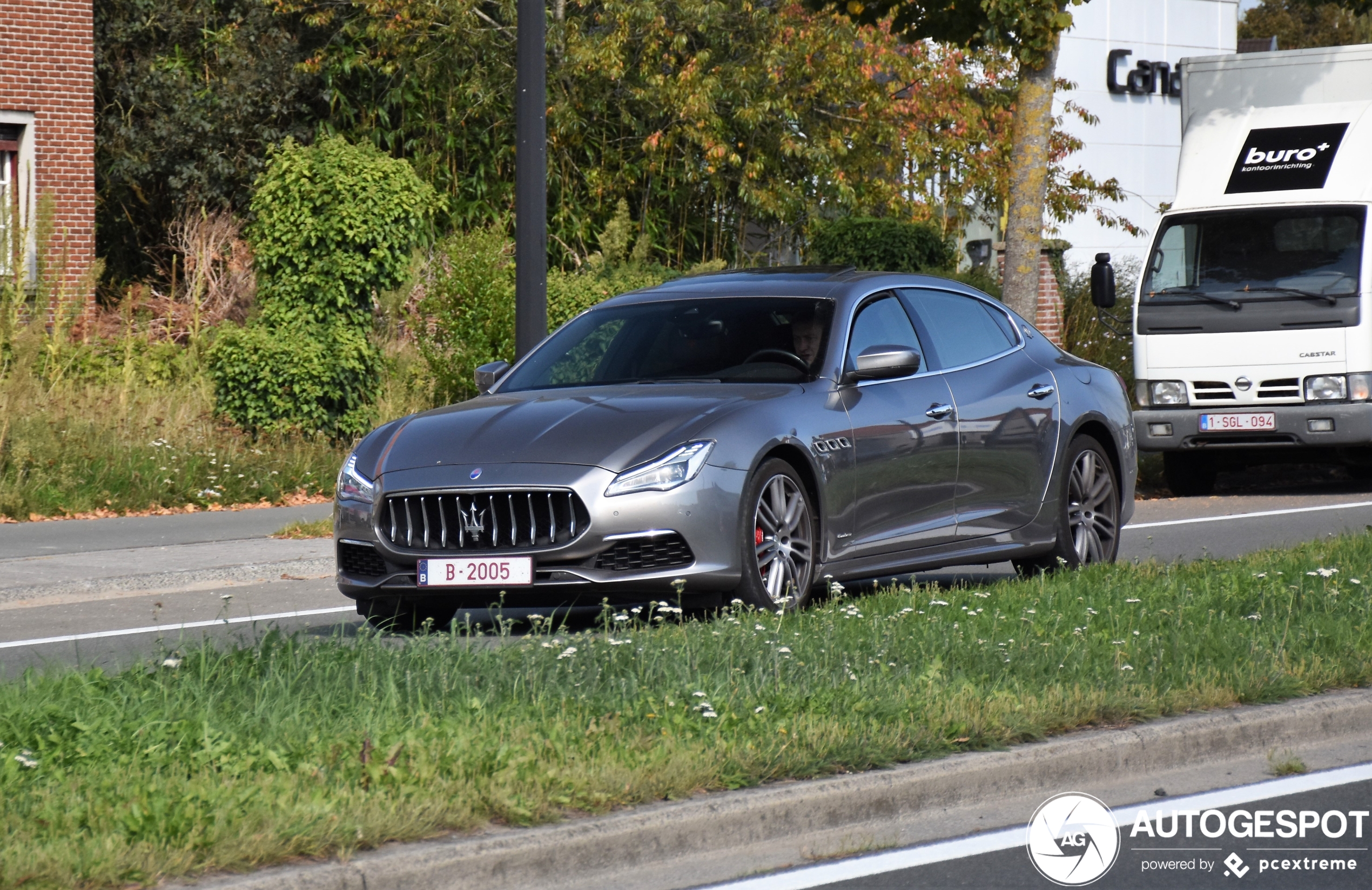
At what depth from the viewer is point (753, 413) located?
8.30 m

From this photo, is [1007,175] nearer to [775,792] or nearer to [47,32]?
[47,32]

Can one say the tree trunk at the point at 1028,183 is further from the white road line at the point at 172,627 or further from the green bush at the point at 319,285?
the white road line at the point at 172,627

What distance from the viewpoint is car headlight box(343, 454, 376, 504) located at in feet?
27.1

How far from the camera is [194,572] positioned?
37.4 feet

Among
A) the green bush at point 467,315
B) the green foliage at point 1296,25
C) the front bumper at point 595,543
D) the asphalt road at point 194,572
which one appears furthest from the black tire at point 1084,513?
the green foliage at point 1296,25

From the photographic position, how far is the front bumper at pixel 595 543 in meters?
7.79

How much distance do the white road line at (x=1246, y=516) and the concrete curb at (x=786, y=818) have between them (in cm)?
797

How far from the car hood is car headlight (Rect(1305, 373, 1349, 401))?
8912 millimetres

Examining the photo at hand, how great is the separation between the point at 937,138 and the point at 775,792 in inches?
909

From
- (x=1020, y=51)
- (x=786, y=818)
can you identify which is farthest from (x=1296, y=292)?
(x=786, y=818)

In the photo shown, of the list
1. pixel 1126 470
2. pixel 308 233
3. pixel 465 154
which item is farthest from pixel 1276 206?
pixel 465 154

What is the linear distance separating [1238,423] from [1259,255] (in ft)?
5.00

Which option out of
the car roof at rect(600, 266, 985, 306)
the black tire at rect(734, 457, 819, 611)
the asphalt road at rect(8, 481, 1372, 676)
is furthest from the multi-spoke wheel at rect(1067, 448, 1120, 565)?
the black tire at rect(734, 457, 819, 611)

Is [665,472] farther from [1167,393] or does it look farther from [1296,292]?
[1296,292]
